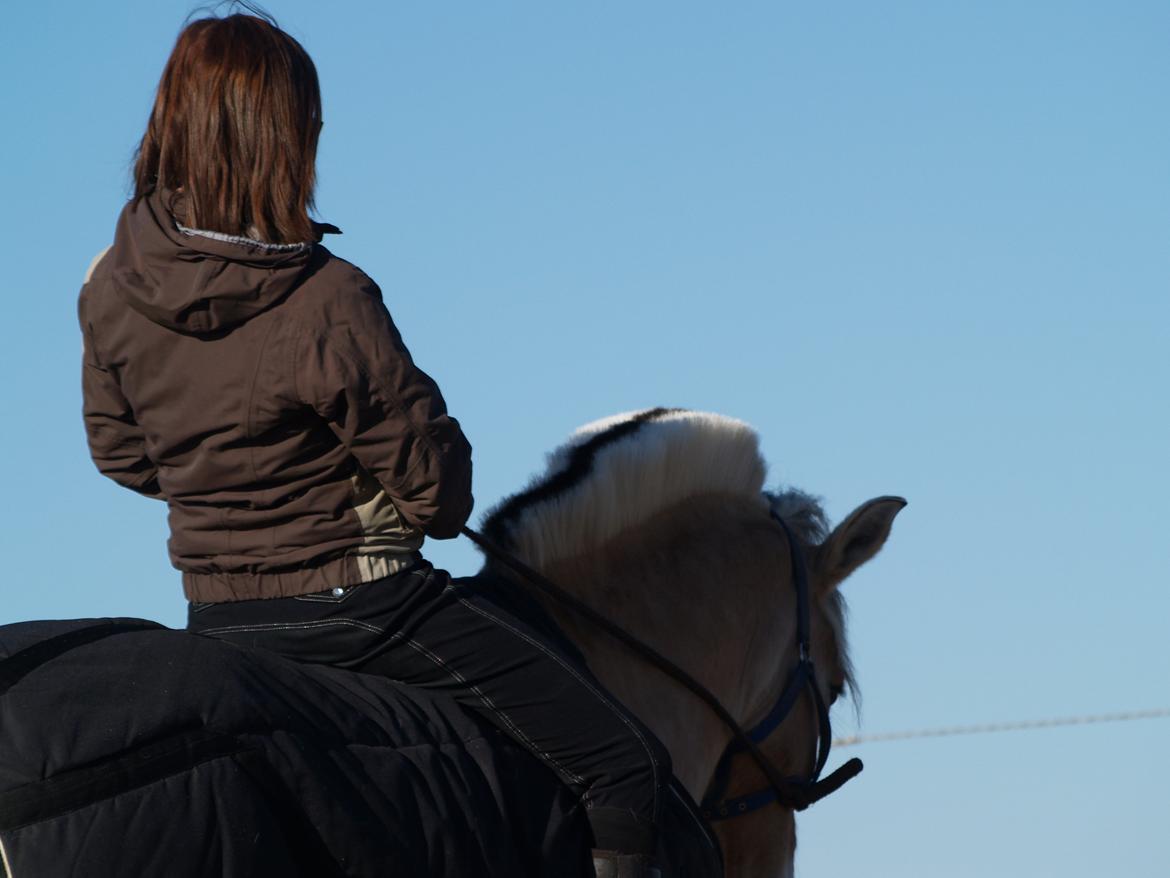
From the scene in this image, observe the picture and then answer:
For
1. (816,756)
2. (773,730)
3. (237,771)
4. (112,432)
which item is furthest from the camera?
(816,756)

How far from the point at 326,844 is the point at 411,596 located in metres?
0.53

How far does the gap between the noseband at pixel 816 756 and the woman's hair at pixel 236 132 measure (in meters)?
1.90

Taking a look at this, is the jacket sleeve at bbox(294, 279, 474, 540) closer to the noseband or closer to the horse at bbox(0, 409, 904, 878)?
the horse at bbox(0, 409, 904, 878)

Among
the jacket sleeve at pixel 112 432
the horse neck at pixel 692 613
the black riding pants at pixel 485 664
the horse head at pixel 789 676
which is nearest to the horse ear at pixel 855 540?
the horse head at pixel 789 676

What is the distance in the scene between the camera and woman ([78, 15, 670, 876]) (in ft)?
8.57

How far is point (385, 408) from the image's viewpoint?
2.66m

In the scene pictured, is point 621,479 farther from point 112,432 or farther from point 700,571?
point 112,432

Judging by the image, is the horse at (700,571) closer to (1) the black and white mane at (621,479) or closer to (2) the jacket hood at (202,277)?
(1) the black and white mane at (621,479)

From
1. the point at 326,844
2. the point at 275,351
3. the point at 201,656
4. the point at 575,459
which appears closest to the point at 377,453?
the point at 275,351

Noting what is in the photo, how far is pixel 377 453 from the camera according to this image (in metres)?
2.68

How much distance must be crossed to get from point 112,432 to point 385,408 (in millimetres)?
762

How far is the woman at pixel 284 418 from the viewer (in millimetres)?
2611

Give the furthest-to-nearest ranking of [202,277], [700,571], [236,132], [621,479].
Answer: [700,571] < [621,479] < [236,132] < [202,277]

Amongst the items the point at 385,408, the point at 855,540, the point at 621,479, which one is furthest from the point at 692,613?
the point at 385,408
